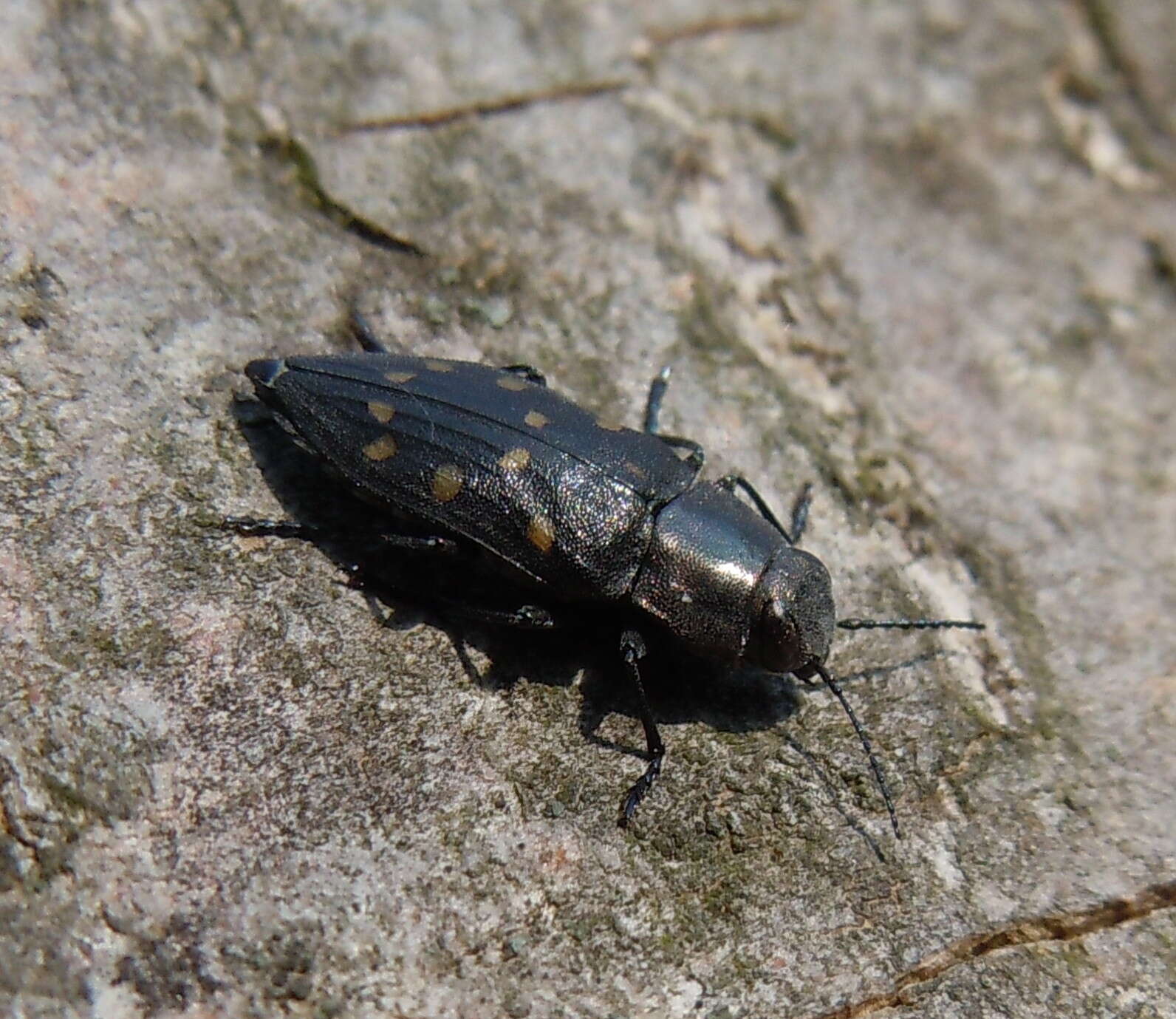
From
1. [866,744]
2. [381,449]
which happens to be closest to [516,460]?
[381,449]

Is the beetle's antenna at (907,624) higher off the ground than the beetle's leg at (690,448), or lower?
lower

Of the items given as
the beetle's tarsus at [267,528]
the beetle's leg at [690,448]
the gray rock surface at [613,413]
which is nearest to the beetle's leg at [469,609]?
the gray rock surface at [613,413]

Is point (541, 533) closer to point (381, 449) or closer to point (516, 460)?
point (516, 460)

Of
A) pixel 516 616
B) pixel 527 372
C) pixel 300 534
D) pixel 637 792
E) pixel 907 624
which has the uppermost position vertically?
pixel 527 372

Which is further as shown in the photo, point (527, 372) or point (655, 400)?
point (655, 400)

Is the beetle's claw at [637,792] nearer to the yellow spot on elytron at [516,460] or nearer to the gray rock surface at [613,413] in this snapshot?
the gray rock surface at [613,413]

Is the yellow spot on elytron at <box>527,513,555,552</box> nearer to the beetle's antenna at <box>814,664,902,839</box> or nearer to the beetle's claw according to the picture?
the beetle's claw

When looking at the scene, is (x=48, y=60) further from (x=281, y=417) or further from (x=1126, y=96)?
(x=1126, y=96)
